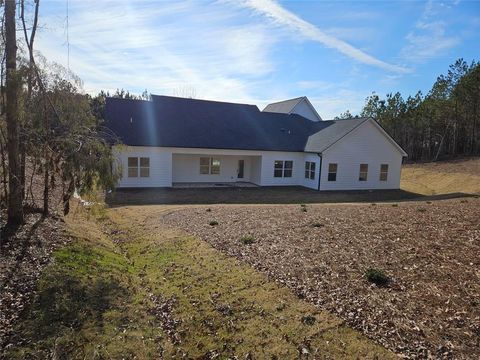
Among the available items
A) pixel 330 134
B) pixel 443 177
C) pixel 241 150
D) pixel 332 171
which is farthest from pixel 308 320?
pixel 443 177

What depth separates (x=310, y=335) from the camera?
5.22m

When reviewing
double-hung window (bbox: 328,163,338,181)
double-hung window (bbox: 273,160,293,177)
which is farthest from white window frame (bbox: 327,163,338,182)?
double-hung window (bbox: 273,160,293,177)

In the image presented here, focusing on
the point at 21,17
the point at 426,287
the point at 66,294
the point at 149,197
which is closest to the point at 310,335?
the point at 426,287

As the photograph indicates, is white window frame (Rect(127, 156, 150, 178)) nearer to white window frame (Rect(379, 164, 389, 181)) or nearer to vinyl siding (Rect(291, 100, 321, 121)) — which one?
vinyl siding (Rect(291, 100, 321, 121))

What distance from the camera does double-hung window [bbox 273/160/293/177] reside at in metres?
26.1

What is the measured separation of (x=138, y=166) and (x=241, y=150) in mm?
7199

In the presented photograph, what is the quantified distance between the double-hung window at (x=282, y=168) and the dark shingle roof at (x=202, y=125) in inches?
42.7

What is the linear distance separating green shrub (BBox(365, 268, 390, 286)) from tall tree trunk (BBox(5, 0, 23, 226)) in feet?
26.6

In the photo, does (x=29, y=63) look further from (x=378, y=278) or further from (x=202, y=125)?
(x=202, y=125)

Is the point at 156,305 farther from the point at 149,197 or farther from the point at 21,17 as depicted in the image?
the point at 149,197

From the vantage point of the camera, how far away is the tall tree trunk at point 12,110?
7926 mm

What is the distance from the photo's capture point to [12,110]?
7.98 meters

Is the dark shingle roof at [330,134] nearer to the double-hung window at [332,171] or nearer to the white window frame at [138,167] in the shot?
the double-hung window at [332,171]

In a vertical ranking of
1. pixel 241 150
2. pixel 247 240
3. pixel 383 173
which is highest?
pixel 241 150
